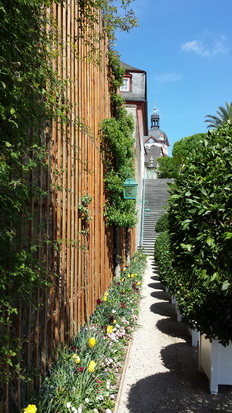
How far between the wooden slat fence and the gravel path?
810mm

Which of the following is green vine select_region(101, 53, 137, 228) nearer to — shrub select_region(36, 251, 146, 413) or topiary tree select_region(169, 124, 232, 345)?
shrub select_region(36, 251, 146, 413)

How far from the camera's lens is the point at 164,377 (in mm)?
3896

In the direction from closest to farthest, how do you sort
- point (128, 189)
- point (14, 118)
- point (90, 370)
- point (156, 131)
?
point (14, 118) → point (90, 370) → point (128, 189) → point (156, 131)

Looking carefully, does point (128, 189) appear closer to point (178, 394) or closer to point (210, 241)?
point (178, 394)

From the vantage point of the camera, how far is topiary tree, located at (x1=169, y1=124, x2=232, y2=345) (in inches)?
94.9

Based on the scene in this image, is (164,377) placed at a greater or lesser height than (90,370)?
lesser

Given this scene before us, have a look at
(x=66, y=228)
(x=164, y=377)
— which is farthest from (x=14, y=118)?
(x=164, y=377)

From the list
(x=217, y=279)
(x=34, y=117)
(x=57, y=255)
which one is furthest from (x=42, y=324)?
(x=34, y=117)

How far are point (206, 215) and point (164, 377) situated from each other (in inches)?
88.8

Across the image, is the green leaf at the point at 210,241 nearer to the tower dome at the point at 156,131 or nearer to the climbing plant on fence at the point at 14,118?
the climbing plant on fence at the point at 14,118

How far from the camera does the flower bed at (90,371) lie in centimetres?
258

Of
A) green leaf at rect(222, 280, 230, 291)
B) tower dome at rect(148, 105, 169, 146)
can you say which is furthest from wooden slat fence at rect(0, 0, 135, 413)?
tower dome at rect(148, 105, 169, 146)

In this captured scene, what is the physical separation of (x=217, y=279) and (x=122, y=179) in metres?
4.49

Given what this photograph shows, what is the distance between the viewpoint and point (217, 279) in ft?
7.70
